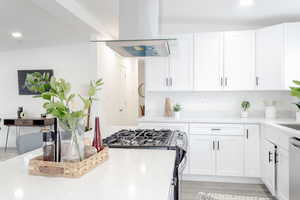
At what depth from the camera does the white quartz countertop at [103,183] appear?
2.86 ft

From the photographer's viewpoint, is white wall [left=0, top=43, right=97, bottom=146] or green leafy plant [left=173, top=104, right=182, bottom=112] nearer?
green leafy plant [left=173, top=104, right=182, bottom=112]

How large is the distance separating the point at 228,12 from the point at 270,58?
0.96 meters

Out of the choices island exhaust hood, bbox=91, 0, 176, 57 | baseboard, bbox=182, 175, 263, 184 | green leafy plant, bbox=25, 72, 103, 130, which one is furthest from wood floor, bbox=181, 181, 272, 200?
green leafy plant, bbox=25, 72, 103, 130

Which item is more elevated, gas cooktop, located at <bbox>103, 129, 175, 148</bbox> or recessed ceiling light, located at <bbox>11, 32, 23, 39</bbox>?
recessed ceiling light, located at <bbox>11, 32, 23, 39</bbox>

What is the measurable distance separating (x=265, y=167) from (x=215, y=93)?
1419mm

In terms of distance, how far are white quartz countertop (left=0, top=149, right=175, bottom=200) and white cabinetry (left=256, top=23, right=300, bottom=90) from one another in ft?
8.90

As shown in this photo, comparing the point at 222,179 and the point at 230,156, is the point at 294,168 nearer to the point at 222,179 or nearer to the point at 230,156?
the point at 230,156

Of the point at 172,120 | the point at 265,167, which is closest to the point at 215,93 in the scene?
the point at 172,120

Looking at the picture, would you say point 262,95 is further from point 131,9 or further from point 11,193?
point 11,193

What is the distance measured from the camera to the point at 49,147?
3.80 ft

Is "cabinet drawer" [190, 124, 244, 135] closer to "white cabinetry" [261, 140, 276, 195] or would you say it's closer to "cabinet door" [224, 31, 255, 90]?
"white cabinetry" [261, 140, 276, 195]

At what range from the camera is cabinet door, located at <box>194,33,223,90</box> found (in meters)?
3.58

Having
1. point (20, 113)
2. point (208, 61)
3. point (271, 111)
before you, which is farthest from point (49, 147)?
point (20, 113)

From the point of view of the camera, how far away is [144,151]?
1558mm
